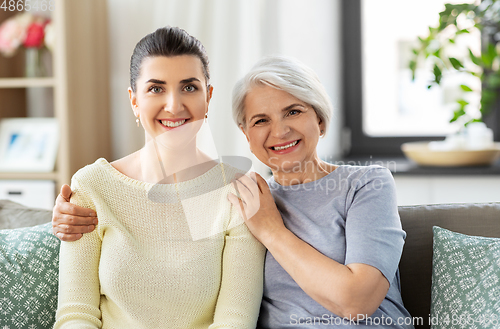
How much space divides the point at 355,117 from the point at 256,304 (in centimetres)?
190

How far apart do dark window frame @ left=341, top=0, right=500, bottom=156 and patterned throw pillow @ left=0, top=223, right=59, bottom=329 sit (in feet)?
6.44

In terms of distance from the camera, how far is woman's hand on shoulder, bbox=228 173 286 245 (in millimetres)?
1251

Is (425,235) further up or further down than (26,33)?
further down

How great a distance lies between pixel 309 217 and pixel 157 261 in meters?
0.41

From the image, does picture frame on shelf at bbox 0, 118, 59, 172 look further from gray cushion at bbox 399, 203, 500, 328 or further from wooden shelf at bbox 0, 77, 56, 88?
gray cushion at bbox 399, 203, 500, 328

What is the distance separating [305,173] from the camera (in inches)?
54.7

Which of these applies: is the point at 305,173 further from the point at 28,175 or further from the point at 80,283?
the point at 28,175

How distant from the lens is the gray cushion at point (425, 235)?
1.44m

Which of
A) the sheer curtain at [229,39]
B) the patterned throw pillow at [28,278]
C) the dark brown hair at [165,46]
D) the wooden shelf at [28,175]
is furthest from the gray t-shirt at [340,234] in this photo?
the wooden shelf at [28,175]

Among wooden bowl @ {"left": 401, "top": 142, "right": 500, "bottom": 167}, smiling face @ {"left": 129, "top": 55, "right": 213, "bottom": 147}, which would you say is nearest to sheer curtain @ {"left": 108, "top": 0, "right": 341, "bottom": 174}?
wooden bowl @ {"left": 401, "top": 142, "right": 500, "bottom": 167}

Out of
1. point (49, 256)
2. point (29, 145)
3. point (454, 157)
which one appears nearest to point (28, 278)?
point (49, 256)

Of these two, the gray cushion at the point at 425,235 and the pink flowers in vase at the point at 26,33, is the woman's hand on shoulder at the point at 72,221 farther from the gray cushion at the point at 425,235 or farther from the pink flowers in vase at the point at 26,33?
the pink flowers in vase at the point at 26,33

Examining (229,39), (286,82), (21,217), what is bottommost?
Answer: (21,217)

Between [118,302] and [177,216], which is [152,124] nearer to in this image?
[177,216]
